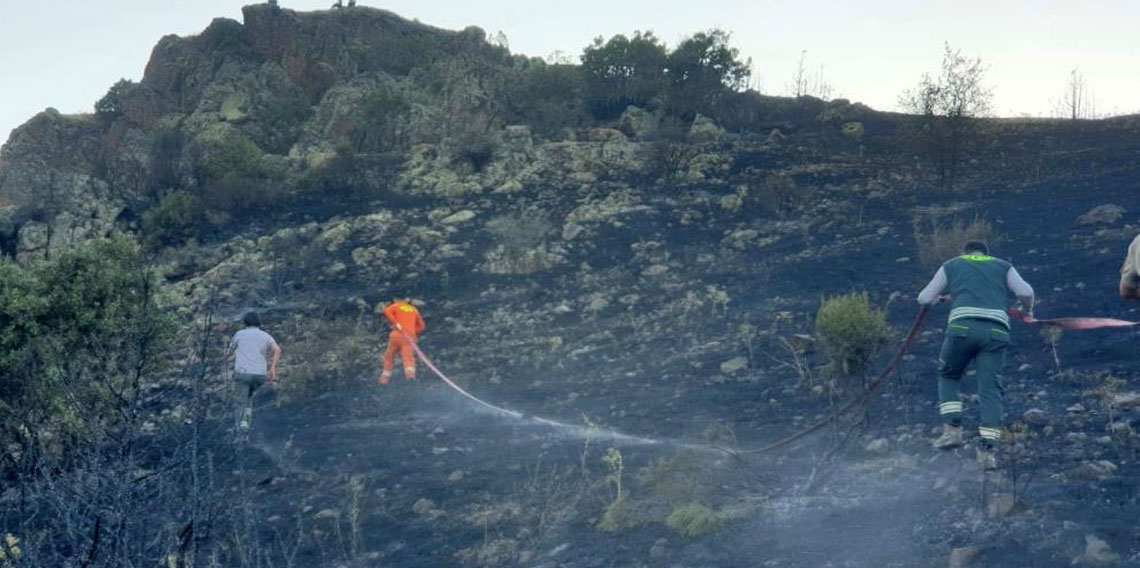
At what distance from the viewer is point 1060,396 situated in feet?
26.2

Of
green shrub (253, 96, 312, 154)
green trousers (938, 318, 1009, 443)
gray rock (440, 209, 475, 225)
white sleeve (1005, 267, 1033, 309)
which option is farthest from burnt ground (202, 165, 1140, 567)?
green shrub (253, 96, 312, 154)

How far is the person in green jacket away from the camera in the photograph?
6898 mm

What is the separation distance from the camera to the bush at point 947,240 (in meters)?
13.1

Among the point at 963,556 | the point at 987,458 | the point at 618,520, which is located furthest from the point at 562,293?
the point at 963,556

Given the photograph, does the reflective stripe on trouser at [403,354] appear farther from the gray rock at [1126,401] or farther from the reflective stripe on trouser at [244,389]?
the gray rock at [1126,401]

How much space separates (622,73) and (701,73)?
1.62m

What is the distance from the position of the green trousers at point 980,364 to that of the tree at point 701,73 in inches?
602

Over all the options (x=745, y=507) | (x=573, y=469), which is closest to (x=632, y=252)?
(x=573, y=469)

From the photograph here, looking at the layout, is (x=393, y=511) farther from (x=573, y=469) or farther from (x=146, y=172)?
(x=146, y=172)

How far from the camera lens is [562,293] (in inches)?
579

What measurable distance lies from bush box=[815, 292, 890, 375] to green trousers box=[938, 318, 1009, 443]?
184 cm

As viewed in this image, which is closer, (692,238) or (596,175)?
(692,238)

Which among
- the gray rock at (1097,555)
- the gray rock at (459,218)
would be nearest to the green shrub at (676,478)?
the gray rock at (1097,555)

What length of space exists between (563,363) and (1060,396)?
5.49 m
